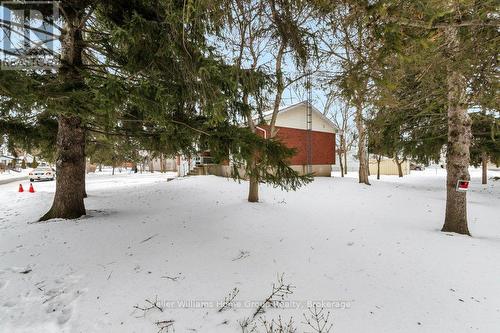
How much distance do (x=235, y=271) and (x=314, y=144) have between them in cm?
1831

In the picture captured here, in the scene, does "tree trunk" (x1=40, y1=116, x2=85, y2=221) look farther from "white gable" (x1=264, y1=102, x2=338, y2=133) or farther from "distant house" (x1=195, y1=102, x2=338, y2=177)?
"white gable" (x1=264, y1=102, x2=338, y2=133)

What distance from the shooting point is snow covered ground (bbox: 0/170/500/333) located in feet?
10.3

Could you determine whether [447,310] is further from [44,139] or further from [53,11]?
[44,139]

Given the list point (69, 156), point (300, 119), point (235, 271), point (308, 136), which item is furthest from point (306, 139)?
point (235, 271)

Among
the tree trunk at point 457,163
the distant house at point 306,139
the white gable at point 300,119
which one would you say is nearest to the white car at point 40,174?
the distant house at point 306,139

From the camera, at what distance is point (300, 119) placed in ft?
67.8

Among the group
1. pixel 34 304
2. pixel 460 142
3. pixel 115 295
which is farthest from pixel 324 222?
pixel 34 304

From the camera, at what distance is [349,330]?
2.95 m

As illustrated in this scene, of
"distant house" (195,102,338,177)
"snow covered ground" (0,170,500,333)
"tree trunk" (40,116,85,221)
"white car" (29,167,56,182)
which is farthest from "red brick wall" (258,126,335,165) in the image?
"white car" (29,167,56,182)

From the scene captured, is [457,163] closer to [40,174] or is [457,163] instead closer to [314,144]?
[314,144]

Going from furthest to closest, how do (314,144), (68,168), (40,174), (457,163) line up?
(40,174) → (314,144) → (68,168) → (457,163)

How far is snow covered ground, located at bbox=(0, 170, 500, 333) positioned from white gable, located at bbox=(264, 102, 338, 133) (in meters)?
12.2

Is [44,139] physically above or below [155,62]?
below

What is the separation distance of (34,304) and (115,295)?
96 cm
